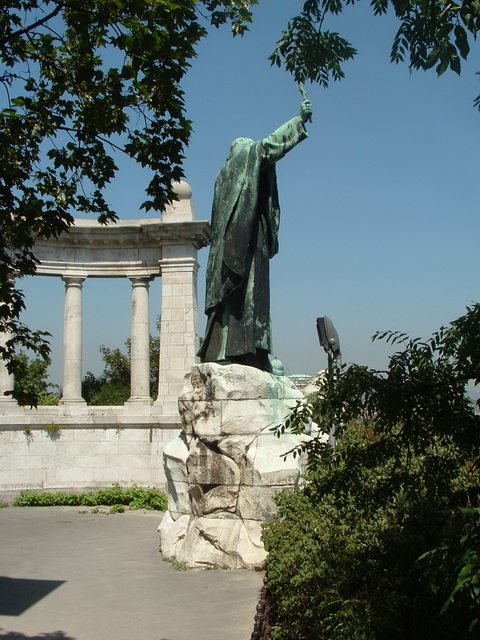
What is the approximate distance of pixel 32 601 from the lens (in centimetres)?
873

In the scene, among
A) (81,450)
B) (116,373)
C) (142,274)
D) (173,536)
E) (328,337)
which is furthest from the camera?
(116,373)

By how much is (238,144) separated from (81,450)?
12827mm

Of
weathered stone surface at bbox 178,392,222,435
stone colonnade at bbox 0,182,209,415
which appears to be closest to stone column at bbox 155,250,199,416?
stone colonnade at bbox 0,182,209,415

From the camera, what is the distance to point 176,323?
2184cm

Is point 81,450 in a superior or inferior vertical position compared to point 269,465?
inferior

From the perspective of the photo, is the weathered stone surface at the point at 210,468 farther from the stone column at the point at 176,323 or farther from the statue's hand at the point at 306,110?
the stone column at the point at 176,323

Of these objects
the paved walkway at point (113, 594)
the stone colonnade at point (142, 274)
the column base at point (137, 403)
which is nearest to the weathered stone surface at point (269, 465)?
the paved walkway at point (113, 594)

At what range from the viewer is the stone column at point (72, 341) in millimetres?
21859

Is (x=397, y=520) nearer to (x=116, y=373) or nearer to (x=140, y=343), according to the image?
(x=140, y=343)

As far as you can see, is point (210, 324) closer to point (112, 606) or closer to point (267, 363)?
point (267, 363)

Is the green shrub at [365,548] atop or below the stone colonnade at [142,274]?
below

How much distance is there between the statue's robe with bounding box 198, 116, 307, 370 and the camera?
417 inches

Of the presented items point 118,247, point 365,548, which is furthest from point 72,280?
point 365,548

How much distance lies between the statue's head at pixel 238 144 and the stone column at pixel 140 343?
1210 cm
